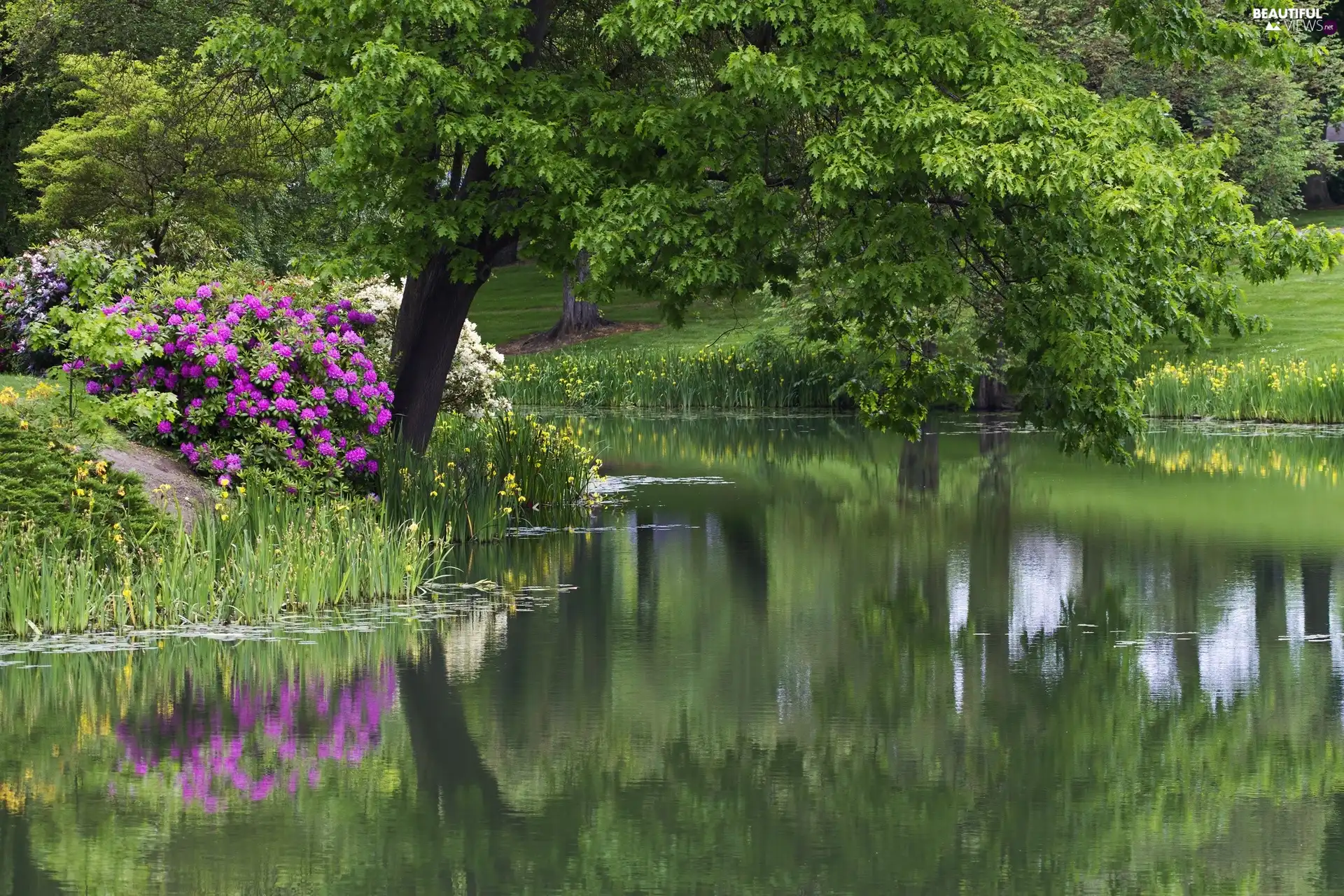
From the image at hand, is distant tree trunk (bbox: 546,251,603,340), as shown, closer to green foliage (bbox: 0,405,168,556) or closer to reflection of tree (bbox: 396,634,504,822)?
green foliage (bbox: 0,405,168,556)

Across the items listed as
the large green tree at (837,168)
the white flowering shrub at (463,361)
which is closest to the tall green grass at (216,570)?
the large green tree at (837,168)

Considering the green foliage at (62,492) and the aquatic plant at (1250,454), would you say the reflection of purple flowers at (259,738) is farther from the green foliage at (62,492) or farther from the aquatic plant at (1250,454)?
the aquatic plant at (1250,454)

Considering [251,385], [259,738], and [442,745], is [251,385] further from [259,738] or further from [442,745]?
[442,745]

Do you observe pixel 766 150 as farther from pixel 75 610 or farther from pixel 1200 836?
pixel 1200 836

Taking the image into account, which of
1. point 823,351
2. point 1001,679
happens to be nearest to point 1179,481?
Result: point 823,351

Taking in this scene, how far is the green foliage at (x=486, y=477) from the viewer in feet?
56.5

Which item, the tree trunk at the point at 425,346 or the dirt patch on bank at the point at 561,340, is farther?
the dirt patch on bank at the point at 561,340

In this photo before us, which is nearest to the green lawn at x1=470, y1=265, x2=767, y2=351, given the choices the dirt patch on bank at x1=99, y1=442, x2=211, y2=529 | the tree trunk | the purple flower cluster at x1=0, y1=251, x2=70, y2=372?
the purple flower cluster at x1=0, y1=251, x2=70, y2=372

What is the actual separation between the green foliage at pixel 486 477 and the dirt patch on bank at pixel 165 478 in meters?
1.92

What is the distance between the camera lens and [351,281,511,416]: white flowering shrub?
73.8 feet

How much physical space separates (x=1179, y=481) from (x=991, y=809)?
16.3 meters

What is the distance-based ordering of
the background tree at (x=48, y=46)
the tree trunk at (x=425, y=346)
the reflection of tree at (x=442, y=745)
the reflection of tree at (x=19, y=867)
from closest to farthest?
1. the reflection of tree at (x=19, y=867)
2. the reflection of tree at (x=442, y=745)
3. the tree trunk at (x=425, y=346)
4. the background tree at (x=48, y=46)

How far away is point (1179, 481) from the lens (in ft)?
77.2

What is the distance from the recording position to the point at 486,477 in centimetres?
1939
